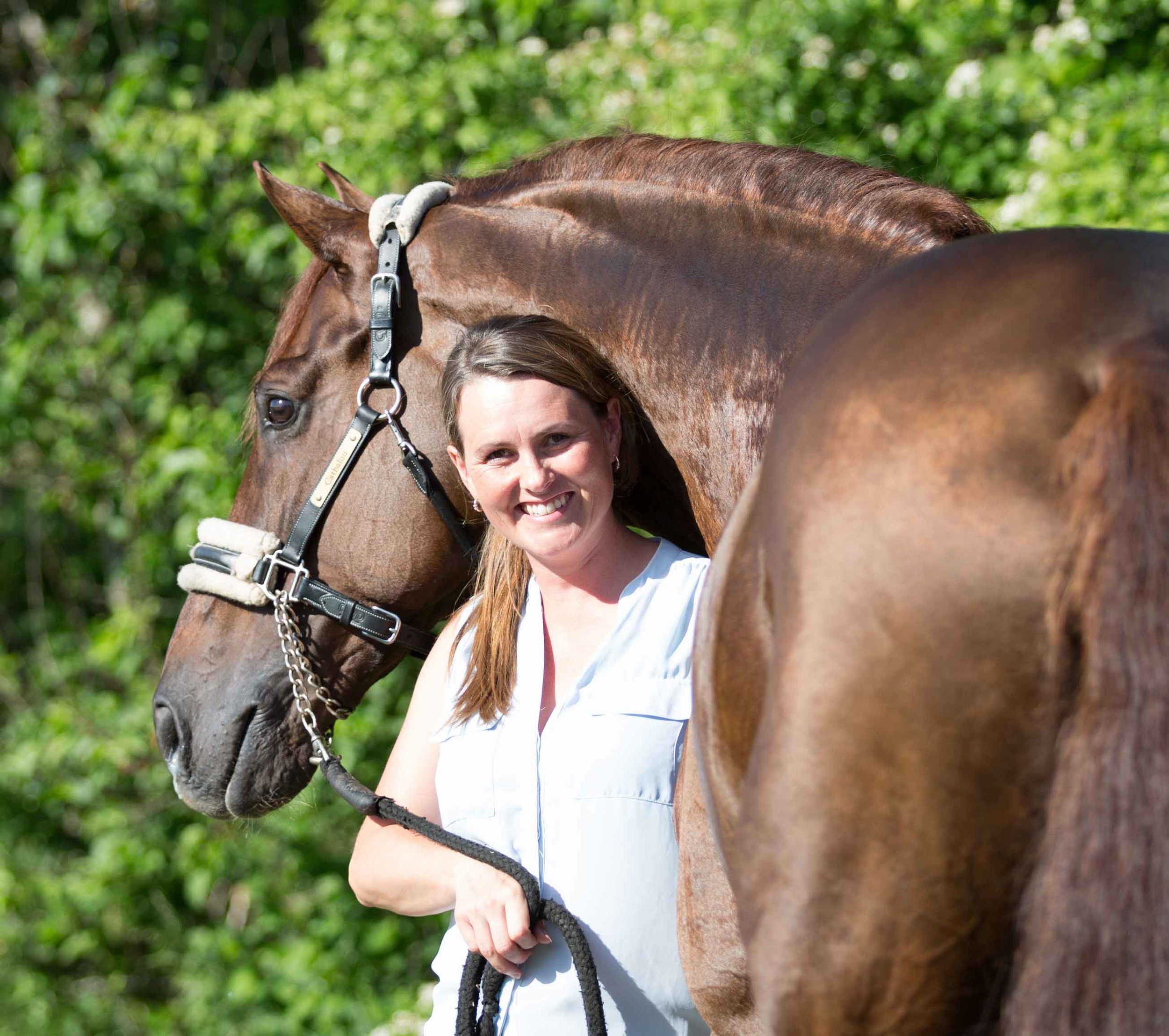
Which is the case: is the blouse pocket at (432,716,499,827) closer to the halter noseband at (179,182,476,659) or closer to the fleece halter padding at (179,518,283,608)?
the halter noseband at (179,182,476,659)

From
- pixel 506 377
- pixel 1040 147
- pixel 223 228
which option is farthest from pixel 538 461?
pixel 223 228

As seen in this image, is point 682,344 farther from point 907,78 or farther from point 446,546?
point 907,78

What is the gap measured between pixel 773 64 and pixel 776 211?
2135 mm

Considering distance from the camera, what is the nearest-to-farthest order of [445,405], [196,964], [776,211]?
[776,211] → [445,405] → [196,964]

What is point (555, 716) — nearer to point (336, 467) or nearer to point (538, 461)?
point (538, 461)

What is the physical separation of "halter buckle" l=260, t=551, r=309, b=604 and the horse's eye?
0.24 metres

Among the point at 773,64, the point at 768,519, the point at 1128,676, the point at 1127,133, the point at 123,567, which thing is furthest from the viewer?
the point at 123,567

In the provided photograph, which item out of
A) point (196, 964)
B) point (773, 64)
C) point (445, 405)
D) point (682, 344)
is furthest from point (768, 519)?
point (196, 964)

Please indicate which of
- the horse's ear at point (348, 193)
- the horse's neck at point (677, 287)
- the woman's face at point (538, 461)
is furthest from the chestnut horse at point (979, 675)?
the horse's ear at point (348, 193)

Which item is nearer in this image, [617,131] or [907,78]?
[617,131]

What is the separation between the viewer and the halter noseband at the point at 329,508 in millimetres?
1882

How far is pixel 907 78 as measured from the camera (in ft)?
12.2

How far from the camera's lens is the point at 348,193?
219cm

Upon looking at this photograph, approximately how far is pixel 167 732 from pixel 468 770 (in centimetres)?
81
